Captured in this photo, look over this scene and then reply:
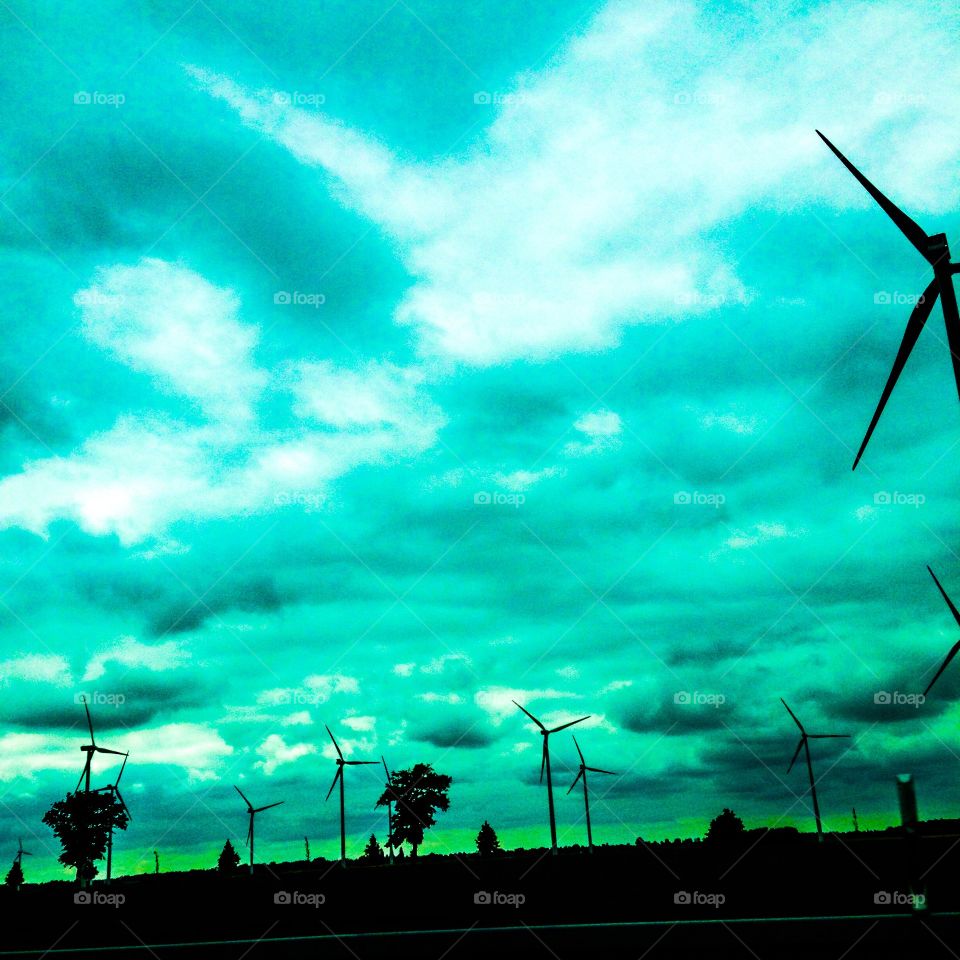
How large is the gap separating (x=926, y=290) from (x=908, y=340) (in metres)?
2.19

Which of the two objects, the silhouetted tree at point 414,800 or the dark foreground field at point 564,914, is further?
the silhouetted tree at point 414,800

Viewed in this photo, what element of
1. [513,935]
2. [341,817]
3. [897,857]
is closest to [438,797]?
[341,817]

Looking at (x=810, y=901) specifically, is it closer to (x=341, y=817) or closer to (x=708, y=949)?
(x=708, y=949)

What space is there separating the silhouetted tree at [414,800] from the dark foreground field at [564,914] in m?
89.8

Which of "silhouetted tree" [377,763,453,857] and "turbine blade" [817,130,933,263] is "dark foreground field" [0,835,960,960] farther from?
"silhouetted tree" [377,763,453,857]

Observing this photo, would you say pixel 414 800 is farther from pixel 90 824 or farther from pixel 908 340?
pixel 908 340

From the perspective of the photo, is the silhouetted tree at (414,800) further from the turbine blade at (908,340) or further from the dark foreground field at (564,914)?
the turbine blade at (908,340)

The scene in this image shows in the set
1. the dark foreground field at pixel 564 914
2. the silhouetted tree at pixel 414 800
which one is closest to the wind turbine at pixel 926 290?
the dark foreground field at pixel 564 914

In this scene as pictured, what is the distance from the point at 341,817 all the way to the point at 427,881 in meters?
96.6

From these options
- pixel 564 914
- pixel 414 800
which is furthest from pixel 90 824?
pixel 564 914

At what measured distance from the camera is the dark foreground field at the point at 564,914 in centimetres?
2621

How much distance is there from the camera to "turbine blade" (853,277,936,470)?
3463 centimetres

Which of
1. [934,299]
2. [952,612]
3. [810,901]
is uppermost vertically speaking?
[934,299]

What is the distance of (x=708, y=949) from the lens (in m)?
25.1
